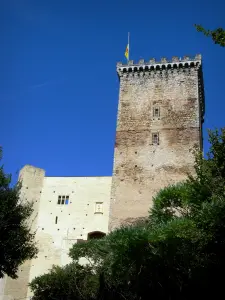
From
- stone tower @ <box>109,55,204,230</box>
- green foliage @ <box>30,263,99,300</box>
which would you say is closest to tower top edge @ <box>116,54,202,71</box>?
stone tower @ <box>109,55,204,230</box>

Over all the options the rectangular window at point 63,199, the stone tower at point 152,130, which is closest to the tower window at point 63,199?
the rectangular window at point 63,199

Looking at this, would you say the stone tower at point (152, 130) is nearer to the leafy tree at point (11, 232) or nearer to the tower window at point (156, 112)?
the tower window at point (156, 112)

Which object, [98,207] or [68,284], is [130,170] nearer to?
[98,207]

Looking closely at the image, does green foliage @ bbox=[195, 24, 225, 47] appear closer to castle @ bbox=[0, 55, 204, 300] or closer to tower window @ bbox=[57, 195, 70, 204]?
castle @ bbox=[0, 55, 204, 300]

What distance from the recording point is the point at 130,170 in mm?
28078

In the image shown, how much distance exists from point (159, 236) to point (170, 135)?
1154 cm

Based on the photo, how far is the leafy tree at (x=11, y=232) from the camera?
56.9 ft

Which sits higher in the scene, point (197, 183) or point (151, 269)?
point (197, 183)

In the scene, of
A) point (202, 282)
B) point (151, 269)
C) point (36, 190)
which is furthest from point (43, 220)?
point (202, 282)

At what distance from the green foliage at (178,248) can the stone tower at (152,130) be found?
207 inches

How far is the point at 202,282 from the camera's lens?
1711 cm

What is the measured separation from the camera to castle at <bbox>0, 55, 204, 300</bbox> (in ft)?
90.3

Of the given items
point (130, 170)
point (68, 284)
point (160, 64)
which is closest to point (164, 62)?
point (160, 64)

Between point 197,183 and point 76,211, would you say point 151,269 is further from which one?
point 76,211
